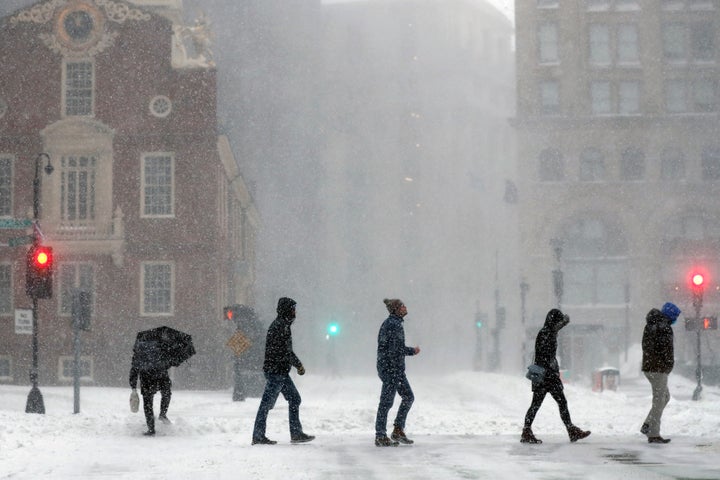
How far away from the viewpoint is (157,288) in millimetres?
45281

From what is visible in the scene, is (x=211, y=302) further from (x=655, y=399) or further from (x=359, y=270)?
(x=359, y=270)

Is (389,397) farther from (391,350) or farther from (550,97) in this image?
(550,97)

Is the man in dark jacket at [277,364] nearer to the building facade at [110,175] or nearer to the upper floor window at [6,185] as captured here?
the building facade at [110,175]

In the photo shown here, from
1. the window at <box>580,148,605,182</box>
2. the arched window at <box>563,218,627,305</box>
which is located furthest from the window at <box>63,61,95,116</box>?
the window at <box>580,148,605,182</box>

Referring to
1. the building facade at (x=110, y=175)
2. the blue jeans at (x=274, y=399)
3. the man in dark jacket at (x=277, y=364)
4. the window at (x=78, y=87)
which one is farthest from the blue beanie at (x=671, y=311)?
the window at (x=78, y=87)

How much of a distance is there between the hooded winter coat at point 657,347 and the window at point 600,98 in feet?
222

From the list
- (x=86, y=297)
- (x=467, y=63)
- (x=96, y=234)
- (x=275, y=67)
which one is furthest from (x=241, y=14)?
(x=86, y=297)

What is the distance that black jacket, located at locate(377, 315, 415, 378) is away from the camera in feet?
51.3

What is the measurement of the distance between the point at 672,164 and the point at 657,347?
221 ft

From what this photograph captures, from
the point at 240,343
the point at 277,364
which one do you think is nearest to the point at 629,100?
the point at 240,343

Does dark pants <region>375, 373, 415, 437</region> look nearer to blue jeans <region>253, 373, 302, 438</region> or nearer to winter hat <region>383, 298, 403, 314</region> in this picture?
winter hat <region>383, 298, 403, 314</region>

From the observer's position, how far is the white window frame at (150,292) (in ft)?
148

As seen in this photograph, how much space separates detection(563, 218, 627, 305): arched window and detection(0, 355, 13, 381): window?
142 feet

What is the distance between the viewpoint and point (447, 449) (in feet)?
48.1
